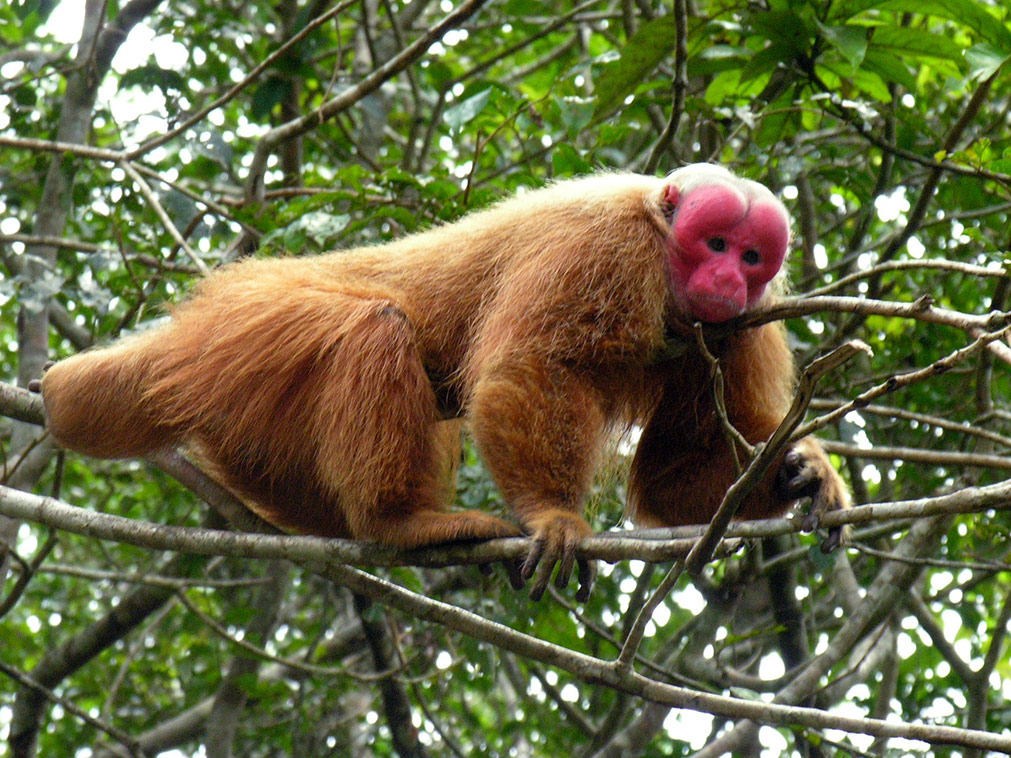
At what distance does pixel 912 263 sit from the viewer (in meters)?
3.83

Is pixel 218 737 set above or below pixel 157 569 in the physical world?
below

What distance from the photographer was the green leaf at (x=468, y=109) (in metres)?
5.50

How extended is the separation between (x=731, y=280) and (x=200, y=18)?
5.08m

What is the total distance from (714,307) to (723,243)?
32 centimetres

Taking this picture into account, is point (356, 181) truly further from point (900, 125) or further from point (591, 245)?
point (900, 125)

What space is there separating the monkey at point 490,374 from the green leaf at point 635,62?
2.58 ft

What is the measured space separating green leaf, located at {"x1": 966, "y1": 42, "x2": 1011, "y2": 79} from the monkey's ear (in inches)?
52.9

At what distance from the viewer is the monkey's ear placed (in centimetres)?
487

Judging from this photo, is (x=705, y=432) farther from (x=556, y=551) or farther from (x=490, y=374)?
(x=556, y=551)

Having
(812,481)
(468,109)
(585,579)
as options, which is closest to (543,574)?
(585,579)

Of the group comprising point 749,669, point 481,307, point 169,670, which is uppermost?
point 481,307

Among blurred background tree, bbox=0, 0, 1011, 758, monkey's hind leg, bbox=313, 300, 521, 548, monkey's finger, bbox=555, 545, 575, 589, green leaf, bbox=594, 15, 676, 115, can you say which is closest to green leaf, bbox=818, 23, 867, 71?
blurred background tree, bbox=0, 0, 1011, 758

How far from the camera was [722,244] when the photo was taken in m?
4.66

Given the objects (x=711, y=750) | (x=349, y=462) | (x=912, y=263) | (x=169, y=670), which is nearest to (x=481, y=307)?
(x=349, y=462)
